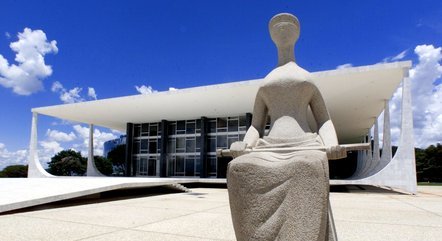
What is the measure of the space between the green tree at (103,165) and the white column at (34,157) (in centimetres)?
1925

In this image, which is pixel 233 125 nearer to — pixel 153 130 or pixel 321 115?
pixel 153 130

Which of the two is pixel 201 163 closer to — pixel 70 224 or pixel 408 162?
pixel 408 162

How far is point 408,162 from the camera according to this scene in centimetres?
1669

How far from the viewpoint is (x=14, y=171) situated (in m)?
42.6

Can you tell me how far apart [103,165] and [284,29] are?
49397mm

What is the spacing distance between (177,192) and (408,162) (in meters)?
11.9

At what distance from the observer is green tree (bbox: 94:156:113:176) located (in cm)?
4847

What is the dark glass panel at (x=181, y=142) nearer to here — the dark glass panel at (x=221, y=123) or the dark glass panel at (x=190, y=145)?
the dark glass panel at (x=190, y=145)

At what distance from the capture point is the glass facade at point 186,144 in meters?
27.8

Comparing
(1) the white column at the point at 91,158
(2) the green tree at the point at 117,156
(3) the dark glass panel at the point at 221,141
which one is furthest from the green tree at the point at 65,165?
(3) the dark glass panel at the point at 221,141

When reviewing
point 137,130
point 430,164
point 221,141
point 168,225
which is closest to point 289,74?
point 168,225

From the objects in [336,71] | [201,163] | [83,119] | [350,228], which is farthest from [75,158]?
[350,228]

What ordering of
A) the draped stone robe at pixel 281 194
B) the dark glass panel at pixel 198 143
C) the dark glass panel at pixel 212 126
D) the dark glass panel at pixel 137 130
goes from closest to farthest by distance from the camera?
the draped stone robe at pixel 281 194 < the dark glass panel at pixel 212 126 < the dark glass panel at pixel 198 143 < the dark glass panel at pixel 137 130

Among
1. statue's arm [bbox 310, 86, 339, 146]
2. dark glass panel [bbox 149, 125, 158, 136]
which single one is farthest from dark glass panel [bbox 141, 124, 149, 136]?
statue's arm [bbox 310, 86, 339, 146]
